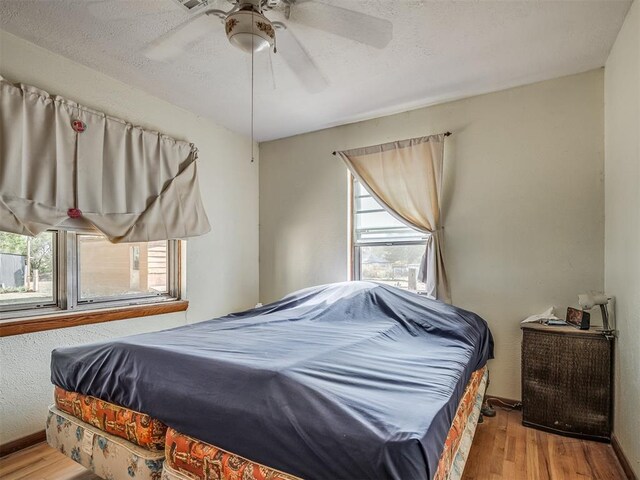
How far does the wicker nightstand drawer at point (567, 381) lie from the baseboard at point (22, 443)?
3149 millimetres

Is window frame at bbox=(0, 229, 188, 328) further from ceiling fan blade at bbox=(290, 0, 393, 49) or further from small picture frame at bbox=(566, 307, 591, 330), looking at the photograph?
small picture frame at bbox=(566, 307, 591, 330)

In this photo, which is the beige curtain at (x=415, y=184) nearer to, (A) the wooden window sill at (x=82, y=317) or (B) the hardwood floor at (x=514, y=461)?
(B) the hardwood floor at (x=514, y=461)

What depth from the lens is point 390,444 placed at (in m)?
0.96

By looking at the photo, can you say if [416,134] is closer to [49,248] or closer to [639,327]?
[639,327]

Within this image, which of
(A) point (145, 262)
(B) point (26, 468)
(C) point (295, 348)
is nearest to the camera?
(C) point (295, 348)

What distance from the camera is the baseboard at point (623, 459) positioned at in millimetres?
1806

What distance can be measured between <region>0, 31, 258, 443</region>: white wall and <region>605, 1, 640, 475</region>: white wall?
3146 mm

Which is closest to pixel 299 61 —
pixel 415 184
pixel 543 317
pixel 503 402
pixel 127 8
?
pixel 127 8

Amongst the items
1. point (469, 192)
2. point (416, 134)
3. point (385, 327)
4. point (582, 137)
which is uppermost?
point (416, 134)

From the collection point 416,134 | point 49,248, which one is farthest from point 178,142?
point 416,134

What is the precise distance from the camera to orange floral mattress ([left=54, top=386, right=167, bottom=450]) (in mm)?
1472

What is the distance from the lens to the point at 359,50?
232 centimetres

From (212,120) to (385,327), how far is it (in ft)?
8.56

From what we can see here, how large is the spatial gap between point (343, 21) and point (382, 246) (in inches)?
78.1
